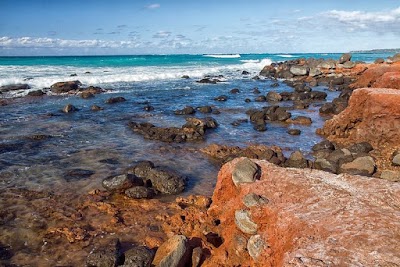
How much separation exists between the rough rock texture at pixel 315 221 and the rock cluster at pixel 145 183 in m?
2.67

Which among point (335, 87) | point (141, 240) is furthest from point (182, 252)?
point (335, 87)

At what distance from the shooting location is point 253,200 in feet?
20.0

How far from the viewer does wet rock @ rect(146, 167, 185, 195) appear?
9.55 meters

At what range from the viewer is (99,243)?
689 centimetres

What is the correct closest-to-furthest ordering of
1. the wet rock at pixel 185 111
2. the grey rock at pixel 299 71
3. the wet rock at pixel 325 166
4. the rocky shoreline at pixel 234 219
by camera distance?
the rocky shoreline at pixel 234 219, the wet rock at pixel 325 166, the wet rock at pixel 185 111, the grey rock at pixel 299 71

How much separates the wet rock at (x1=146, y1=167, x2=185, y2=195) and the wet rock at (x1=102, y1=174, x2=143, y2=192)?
593 mm

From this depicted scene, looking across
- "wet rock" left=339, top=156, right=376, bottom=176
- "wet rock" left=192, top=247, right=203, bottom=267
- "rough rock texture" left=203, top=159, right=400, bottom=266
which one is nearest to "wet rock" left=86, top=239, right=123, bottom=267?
"wet rock" left=192, top=247, right=203, bottom=267

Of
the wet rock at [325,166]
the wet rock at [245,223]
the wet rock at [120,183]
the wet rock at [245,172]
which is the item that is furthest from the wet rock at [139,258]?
the wet rock at [325,166]

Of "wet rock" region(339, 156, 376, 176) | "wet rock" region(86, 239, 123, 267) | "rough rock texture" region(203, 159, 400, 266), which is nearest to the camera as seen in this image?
"rough rock texture" region(203, 159, 400, 266)

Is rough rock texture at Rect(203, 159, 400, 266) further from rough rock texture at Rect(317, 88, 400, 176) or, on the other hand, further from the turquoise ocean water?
rough rock texture at Rect(317, 88, 400, 176)

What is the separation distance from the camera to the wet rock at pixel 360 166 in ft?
33.9

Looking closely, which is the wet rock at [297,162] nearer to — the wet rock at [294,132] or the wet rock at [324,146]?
the wet rock at [324,146]

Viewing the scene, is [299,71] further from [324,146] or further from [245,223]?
[245,223]

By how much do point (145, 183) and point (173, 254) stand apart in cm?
434
